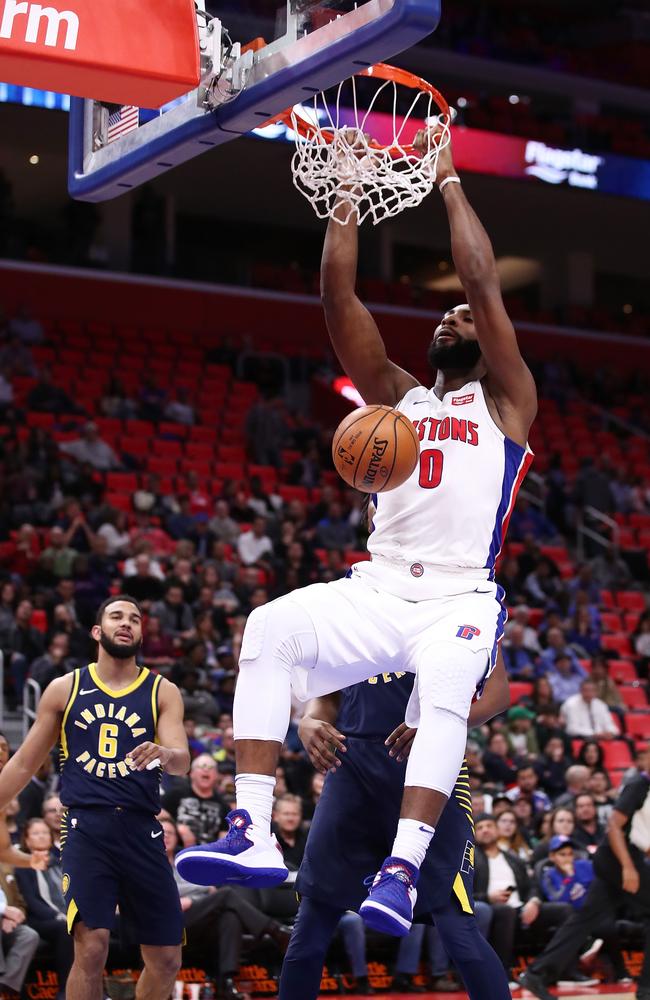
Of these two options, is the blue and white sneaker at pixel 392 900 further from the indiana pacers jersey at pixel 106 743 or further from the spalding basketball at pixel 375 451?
the indiana pacers jersey at pixel 106 743

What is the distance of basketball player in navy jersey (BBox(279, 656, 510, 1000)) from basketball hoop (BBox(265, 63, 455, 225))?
71.0 inches

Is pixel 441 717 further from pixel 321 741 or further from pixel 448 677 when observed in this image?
pixel 321 741

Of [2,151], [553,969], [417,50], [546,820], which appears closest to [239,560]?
[546,820]

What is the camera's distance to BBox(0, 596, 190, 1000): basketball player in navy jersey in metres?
6.59

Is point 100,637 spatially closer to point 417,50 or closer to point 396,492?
point 396,492

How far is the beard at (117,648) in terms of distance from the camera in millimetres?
6930

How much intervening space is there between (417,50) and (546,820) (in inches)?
678

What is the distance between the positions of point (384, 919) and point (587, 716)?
38.1ft

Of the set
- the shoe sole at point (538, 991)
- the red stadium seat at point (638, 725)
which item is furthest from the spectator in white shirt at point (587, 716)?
the shoe sole at point (538, 991)

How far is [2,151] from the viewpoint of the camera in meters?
24.3

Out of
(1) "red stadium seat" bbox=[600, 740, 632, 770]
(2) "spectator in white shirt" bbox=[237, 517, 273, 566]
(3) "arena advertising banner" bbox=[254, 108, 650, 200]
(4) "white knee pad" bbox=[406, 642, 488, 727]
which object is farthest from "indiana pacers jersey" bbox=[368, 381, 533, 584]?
(3) "arena advertising banner" bbox=[254, 108, 650, 200]

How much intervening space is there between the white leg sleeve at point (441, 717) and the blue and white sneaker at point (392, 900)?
11.3 inches

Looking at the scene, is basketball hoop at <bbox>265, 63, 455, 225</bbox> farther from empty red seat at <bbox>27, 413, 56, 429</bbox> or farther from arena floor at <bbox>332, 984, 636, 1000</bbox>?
empty red seat at <bbox>27, 413, 56, 429</bbox>

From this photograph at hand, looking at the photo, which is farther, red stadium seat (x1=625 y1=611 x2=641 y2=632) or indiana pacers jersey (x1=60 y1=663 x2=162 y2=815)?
red stadium seat (x1=625 y1=611 x2=641 y2=632)
